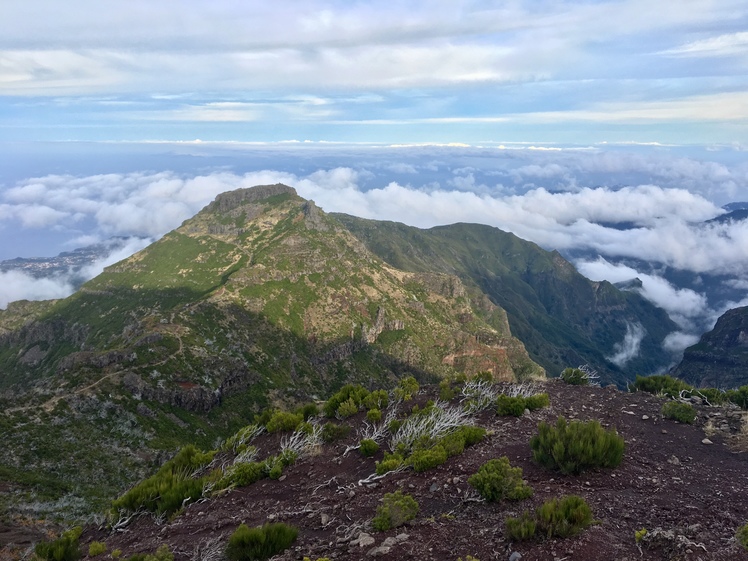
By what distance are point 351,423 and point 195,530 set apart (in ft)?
29.9

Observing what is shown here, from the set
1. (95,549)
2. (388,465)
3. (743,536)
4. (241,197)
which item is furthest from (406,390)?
(241,197)

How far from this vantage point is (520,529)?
30.7 ft

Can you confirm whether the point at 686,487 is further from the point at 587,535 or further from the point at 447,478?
the point at 447,478

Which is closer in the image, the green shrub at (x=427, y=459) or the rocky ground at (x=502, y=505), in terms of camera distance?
the rocky ground at (x=502, y=505)

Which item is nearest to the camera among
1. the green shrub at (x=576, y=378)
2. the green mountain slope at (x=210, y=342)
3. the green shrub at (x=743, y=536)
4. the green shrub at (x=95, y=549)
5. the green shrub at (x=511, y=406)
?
the green shrub at (x=743, y=536)

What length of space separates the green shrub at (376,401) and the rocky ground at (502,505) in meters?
4.15

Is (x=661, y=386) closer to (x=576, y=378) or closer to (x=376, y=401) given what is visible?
(x=576, y=378)

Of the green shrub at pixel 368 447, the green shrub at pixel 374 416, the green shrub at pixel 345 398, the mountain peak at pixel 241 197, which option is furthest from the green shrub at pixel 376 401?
the mountain peak at pixel 241 197

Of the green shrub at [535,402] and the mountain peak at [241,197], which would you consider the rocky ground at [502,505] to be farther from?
the mountain peak at [241,197]

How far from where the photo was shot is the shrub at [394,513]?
1073cm

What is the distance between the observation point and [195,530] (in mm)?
12820

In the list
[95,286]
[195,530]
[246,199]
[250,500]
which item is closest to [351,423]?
[250,500]

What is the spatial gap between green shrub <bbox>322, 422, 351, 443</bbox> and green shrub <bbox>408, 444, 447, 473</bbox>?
17.8 ft

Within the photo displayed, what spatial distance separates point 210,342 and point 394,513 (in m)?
95.1
